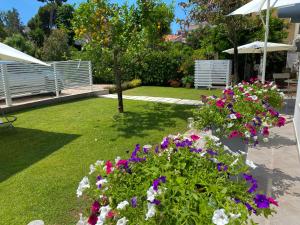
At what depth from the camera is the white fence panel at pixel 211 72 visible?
44.8ft

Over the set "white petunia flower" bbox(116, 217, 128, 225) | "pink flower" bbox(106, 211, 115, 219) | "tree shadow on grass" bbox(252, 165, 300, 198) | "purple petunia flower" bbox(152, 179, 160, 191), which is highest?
"purple petunia flower" bbox(152, 179, 160, 191)

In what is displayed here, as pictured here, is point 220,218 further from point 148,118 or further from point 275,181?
point 148,118

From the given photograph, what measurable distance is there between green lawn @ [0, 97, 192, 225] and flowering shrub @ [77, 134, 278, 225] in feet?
4.87

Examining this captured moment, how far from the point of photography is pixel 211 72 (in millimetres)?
13812

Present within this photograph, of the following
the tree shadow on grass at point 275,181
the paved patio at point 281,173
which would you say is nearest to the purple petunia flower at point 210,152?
the paved patio at point 281,173

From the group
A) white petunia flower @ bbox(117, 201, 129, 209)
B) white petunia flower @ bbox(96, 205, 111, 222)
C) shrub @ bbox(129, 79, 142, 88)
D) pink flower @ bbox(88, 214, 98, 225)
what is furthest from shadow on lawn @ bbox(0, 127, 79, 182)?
shrub @ bbox(129, 79, 142, 88)

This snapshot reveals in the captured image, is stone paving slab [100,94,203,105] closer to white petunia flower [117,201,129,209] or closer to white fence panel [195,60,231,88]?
white fence panel [195,60,231,88]

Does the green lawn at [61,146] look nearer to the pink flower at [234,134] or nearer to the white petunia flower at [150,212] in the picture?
the white petunia flower at [150,212]

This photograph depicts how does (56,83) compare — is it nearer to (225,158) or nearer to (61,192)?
(61,192)

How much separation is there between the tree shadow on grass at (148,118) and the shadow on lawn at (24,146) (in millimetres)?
1358

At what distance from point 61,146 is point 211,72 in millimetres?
10152

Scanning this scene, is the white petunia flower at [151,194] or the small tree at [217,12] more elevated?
the small tree at [217,12]

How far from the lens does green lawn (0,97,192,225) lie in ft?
10.8

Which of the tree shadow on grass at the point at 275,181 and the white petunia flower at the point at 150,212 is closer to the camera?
the white petunia flower at the point at 150,212
